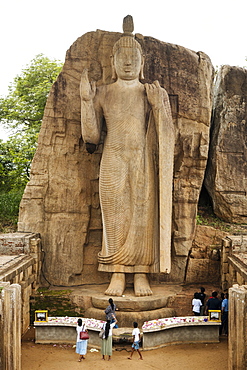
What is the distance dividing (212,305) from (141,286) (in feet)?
4.20

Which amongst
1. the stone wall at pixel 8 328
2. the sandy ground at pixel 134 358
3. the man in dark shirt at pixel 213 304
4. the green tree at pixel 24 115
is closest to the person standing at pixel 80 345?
the sandy ground at pixel 134 358

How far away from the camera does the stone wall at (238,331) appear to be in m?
6.48

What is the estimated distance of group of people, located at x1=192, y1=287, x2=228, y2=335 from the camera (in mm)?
8617

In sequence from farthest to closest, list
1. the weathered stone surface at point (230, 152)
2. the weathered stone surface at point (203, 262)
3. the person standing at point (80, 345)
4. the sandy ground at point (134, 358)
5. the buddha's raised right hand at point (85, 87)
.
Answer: the weathered stone surface at point (230, 152) < the weathered stone surface at point (203, 262) < the buddha's raised right hand at point (85, 87) < the person standing at point (80, 345) < the sandy ground at point (134, 358)

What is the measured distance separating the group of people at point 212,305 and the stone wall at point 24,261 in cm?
277

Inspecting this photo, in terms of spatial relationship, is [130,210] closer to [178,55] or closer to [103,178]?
[103,178]

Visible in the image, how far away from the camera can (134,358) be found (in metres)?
7.67

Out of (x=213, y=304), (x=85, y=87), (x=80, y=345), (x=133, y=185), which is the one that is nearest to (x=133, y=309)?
(x=213, y=304)

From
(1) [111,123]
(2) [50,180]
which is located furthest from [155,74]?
(2) [50,180]

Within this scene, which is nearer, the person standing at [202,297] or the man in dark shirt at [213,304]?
the man in dark shirt at [213,304]

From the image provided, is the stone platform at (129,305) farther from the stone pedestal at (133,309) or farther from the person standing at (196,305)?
the person standing at (196,305)

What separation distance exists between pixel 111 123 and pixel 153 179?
4.09 ft

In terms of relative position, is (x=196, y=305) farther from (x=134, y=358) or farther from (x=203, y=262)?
(x=134, y=358)

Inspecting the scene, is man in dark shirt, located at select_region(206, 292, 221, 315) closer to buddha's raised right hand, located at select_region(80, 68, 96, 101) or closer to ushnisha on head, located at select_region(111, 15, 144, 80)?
buddha's raised right hand, located at select_region(80, 68, 96, 101)
